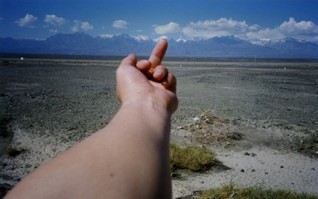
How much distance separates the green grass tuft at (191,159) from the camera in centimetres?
612

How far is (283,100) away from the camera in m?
16.6

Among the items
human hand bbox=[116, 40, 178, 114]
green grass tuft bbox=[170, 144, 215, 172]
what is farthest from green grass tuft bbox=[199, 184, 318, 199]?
human hand bbox=[116, 40, 178, 114]

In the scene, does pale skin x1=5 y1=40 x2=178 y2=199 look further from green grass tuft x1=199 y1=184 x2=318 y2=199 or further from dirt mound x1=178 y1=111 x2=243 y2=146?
dirt mound x1=178 y1=111 x2=243 y2=146

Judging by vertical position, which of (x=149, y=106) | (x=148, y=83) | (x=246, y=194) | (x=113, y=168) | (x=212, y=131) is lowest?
(x=246, y=194)

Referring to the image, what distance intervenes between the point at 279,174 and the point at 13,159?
17.1ft

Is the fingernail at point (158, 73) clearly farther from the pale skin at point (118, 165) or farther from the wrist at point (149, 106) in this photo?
the pale skin at point (118, 165)

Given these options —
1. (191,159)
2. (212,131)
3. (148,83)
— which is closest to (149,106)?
(148,83)

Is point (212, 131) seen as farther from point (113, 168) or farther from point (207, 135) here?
point (113, 168)

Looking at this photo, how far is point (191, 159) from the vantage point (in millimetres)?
6219

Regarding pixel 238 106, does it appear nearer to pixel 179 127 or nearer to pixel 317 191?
pixel 179 127

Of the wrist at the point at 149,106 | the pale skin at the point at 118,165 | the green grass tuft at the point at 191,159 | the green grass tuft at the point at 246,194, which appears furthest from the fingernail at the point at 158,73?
the green grass tuft at the point at 191,159

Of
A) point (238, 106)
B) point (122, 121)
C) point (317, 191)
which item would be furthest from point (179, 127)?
point (122, 121)

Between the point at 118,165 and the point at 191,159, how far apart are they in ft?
16.1

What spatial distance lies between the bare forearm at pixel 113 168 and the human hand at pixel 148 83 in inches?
17.2
